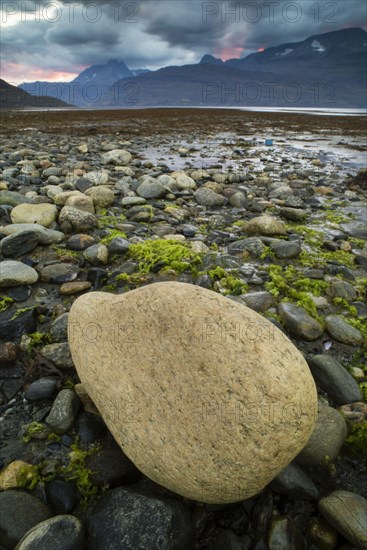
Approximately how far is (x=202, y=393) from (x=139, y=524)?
78 centimetres

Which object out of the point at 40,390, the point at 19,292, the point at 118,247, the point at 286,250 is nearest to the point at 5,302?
the point at 19,292

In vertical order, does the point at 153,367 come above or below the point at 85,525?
above

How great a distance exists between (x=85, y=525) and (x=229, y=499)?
2.79 ft

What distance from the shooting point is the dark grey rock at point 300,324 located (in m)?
3.53

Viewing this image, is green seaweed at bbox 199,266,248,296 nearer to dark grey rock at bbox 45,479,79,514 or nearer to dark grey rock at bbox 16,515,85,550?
dark grey rock at bbox 45,479,79,514

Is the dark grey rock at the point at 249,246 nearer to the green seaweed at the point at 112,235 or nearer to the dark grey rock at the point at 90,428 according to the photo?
the green seaweed at the point at 112,235

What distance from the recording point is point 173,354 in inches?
87.1

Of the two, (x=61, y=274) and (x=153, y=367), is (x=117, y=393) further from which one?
(x=61, y=274)

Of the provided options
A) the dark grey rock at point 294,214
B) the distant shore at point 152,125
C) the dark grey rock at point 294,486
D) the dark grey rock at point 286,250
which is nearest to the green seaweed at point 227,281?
the dark grey rock at point 286,250

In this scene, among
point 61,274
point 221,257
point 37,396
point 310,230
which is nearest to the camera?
point 37,396

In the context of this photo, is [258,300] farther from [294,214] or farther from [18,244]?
[294,214]

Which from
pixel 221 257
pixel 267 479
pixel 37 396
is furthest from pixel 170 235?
pixel 267 479

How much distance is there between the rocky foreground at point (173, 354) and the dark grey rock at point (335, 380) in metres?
0.01

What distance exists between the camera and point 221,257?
16.6ft
